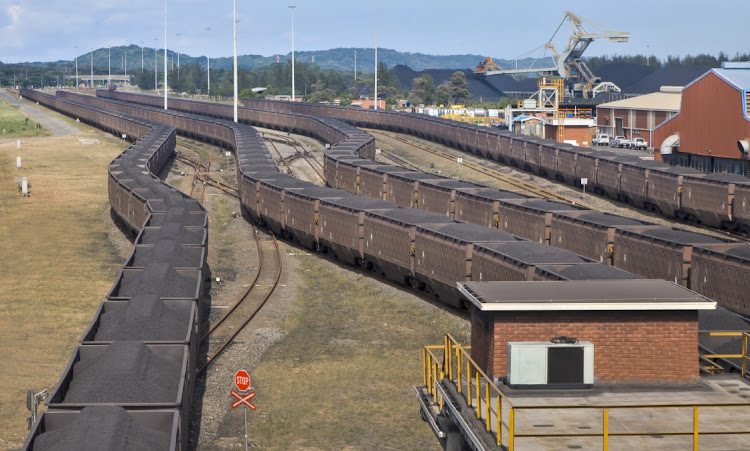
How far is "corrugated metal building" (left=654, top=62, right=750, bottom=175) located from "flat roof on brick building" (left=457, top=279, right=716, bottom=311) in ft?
147

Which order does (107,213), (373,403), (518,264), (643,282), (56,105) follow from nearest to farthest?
→ (643,282), (373,403), (518,264), (107,213), (56,105)

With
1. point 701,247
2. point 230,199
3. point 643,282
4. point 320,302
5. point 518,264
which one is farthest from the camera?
point 230,199

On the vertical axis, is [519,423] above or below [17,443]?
above

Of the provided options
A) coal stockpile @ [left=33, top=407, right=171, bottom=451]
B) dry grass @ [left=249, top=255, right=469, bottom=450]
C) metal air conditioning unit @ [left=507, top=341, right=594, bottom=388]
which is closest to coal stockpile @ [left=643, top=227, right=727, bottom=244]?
dry grass @ [left=249, top=255, right=469, bottom=450]

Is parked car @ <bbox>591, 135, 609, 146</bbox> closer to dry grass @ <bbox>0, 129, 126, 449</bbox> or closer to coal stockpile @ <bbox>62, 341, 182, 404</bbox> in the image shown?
dry grass @ <bbox>0, 129, 126, 449</bbox>

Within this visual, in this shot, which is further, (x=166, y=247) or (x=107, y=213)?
(x=107, y=213)

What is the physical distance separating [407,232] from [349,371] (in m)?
9.40

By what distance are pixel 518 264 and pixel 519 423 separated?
13000 mm

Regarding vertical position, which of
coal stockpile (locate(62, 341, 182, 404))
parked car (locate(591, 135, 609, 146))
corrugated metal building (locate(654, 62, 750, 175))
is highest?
corrugated metal building (locate(654, 62, 750, 175))

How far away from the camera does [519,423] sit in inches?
553

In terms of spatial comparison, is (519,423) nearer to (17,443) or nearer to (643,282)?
(643,282)

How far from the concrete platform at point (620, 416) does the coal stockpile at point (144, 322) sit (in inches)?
300

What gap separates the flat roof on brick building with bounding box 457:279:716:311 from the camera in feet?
50.2

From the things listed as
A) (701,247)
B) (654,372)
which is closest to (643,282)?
(654,372)
